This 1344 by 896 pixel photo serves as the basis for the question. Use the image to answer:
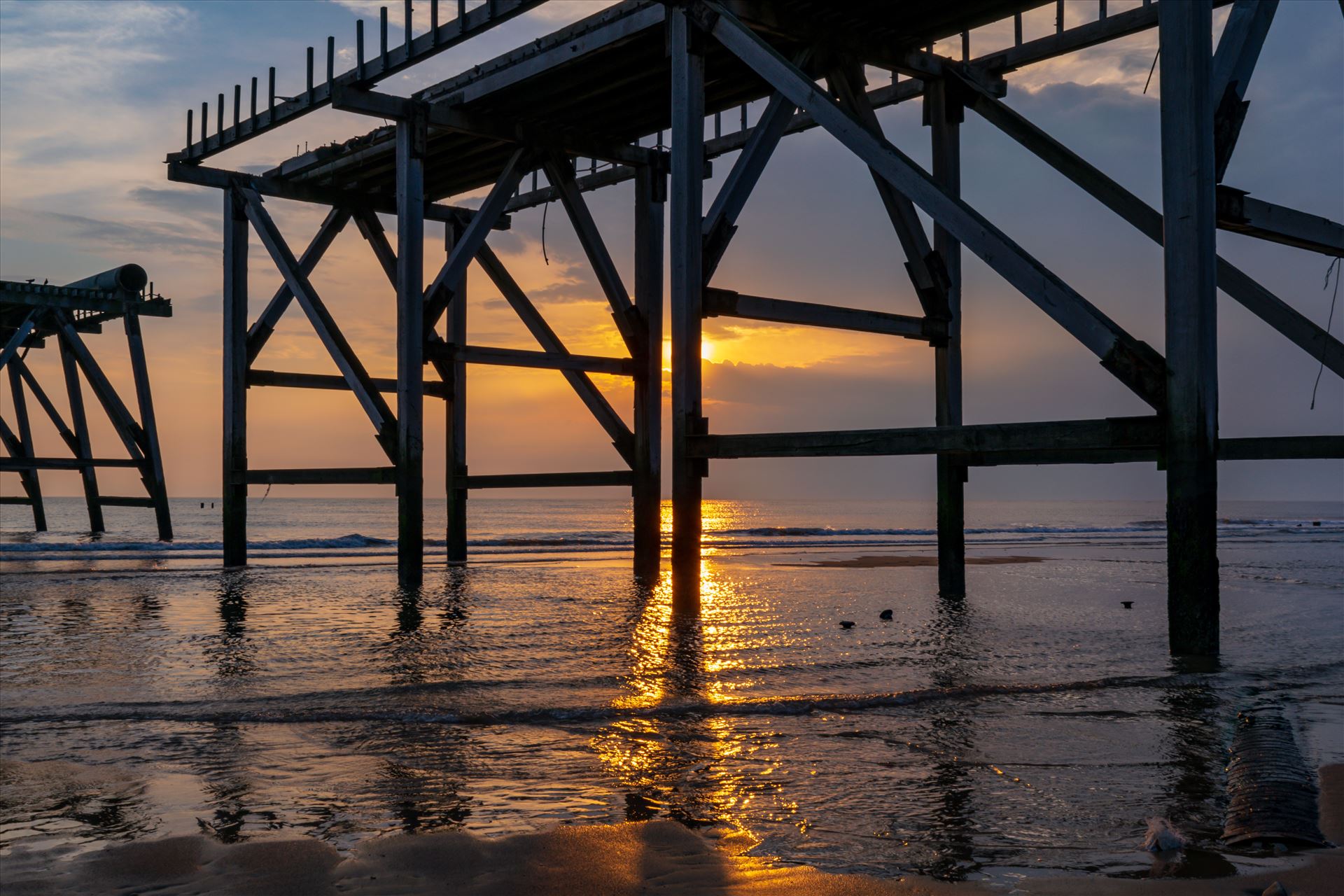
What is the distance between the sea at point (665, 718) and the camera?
9.89 ft

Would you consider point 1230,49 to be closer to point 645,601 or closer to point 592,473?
point 645,601

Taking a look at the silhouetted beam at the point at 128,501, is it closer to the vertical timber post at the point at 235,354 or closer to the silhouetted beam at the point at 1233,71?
the vertical timber post at the point at 235,354

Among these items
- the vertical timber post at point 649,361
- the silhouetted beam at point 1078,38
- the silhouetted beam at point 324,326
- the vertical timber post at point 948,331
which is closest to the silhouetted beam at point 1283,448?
the vertical timber post at point 948,331

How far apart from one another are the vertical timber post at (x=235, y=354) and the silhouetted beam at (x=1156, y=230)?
30.1ft

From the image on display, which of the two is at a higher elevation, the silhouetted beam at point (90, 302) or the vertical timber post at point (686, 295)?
the silhouetted beam at point (90, 302)

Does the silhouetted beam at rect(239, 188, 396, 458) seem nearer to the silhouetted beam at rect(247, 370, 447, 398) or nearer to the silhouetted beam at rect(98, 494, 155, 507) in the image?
the silhouetted beam at rect(247, 370, 447, 398)

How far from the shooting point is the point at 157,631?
744 centimetres

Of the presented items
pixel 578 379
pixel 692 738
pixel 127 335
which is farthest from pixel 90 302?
pixel 692 738

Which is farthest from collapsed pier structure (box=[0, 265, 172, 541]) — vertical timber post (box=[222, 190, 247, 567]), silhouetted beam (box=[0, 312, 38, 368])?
vertical timber post (box=[222, 190, 247, 567])

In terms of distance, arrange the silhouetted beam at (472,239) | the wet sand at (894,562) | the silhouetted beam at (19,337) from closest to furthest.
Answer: the silhouetted beam at (472,239)
the wet sand at (894,562)
the silhouetted beam at (19,337)

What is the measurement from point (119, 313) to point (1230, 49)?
19801 millimetres

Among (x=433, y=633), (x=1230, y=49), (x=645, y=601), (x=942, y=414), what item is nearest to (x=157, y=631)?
(x=433, y=633)

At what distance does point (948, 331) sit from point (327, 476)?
6.75 m

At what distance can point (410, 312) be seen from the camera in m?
10.4
